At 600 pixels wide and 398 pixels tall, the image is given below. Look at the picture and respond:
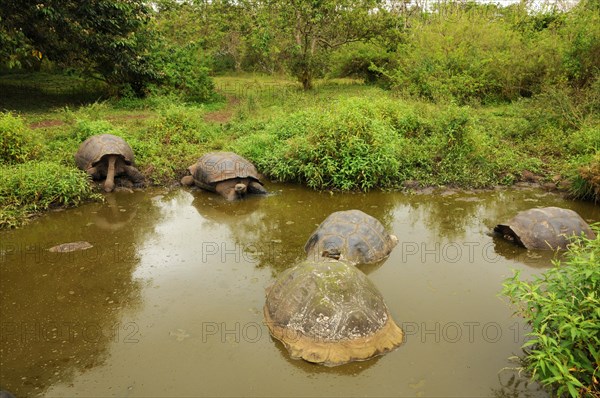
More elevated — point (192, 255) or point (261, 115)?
point (261, 115)

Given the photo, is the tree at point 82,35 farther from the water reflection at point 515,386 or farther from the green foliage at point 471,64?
the water reflection at point 515,386

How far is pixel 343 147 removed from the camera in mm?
8469

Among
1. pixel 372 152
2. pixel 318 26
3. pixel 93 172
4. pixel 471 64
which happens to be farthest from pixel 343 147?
pixel 318 26

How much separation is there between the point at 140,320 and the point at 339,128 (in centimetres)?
528

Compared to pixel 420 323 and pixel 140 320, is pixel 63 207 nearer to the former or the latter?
pixel 140 320

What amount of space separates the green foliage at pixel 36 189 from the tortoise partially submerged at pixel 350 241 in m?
4.28

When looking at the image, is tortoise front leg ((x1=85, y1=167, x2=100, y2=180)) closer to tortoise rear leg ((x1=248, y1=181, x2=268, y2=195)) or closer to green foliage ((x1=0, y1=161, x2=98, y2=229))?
green foliage ((x1=0, y1=161, x2=98, y2=229))

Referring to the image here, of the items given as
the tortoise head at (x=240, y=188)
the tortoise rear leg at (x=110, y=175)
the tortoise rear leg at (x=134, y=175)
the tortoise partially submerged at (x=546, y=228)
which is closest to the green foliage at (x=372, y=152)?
the tortoise head at (x=240, y=188)

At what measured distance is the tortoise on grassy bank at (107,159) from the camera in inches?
328

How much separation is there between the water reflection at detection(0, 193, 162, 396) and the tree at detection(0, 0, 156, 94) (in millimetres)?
7358

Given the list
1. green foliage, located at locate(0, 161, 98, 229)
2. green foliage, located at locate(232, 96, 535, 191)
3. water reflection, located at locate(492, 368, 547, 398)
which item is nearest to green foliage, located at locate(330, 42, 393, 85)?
green foliage, located at locate(232, 96, 535, 191)

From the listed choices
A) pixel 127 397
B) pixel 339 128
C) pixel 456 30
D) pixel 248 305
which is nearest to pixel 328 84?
pixel 456 30

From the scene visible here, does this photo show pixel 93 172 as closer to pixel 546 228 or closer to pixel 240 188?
pixel 240 188

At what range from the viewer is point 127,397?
356cm
